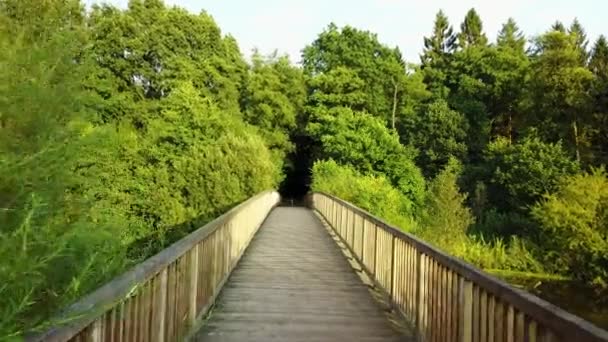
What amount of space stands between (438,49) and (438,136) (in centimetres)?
2207

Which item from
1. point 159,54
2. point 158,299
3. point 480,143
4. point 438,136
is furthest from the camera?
point 480,143

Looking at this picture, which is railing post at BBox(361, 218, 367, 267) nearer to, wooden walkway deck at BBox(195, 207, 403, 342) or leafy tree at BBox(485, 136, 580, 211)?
wooden walkway deck at BBox(195, 207, 403, 342)

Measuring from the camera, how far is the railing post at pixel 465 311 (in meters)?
4.39

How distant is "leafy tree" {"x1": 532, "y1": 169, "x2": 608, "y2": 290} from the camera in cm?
3109

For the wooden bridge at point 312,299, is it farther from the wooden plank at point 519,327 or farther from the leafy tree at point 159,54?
the leafy tree at point 159,54

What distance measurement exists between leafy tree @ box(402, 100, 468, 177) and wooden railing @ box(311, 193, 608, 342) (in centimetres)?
4902

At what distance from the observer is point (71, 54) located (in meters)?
6.33

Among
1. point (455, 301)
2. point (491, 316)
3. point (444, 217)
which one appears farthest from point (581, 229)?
point (491, 316)

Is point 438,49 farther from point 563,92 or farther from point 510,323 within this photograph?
point 510,323

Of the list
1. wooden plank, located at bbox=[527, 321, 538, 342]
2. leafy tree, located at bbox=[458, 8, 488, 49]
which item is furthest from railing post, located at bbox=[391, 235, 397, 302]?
leafy tree, located at bbox=[458, 8, 488, 49]

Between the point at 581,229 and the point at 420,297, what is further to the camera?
the point at 581,229

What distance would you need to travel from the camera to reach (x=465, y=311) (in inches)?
177

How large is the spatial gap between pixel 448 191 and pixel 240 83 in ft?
89.6

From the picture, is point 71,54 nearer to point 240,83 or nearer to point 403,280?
point 403,280
